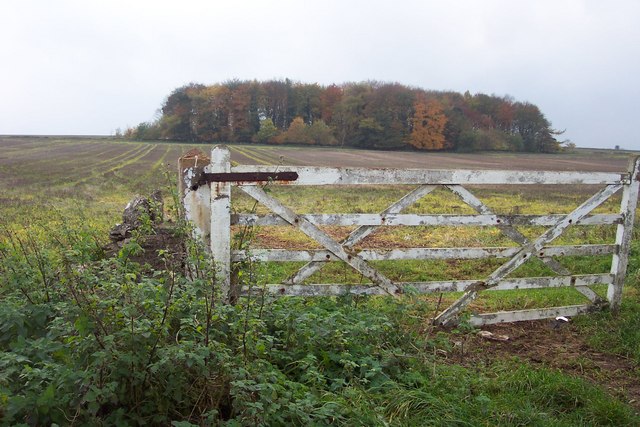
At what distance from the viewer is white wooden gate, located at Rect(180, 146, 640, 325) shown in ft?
15.3

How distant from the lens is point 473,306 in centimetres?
666

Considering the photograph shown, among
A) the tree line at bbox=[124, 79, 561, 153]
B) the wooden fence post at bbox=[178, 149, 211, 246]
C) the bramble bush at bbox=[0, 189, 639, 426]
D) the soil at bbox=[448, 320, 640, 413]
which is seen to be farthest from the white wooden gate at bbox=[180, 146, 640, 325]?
the tree line at bbox=[124, 79, 561, 153]

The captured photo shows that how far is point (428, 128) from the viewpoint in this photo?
247 feet

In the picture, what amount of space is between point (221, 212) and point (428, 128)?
73.9 m

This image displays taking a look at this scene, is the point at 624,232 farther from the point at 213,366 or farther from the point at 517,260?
the point at 213,366

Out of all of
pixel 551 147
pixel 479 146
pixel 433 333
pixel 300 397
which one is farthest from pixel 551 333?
pixel 551 147

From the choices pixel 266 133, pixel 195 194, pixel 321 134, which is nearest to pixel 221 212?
pixel 195 194

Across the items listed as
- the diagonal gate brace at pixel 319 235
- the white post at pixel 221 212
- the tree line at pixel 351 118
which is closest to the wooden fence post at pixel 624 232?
the diagonal gate brace at pixel 319 235

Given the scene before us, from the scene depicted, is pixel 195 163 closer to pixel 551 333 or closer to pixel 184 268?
pixel 184 268

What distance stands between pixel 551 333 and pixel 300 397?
3.90 m

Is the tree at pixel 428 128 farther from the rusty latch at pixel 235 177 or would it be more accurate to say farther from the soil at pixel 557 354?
the rusty latch at pixel 235 177

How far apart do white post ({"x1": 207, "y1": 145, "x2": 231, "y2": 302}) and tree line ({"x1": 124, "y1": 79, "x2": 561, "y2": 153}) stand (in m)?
71.2

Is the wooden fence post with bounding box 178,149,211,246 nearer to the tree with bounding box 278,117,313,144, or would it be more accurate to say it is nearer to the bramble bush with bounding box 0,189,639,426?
the bramble bush with bounding box 0,189,639,426

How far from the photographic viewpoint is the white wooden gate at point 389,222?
184 inches
